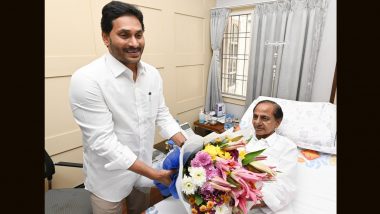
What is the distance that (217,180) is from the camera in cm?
83

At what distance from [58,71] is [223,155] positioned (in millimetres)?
1492

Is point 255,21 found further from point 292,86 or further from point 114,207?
point 114,207

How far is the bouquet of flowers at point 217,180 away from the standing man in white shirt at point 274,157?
25 cm

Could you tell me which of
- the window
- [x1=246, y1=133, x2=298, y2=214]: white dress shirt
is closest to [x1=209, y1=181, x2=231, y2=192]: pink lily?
[x1=246, y1=133, x2=298, y2=214]: white dress shirt

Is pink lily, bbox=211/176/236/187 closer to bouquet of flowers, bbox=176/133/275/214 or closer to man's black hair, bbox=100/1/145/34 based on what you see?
bouquet of flowers, bbox=176/133/275/214

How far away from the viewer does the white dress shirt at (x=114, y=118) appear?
1012 mm

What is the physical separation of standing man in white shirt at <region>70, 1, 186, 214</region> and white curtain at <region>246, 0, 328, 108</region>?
63.4 inches

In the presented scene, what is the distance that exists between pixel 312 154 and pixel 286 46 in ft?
3.78

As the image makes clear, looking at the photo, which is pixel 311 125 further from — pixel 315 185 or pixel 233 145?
pixel 233 145

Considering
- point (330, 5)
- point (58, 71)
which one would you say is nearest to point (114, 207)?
point (58, 71)

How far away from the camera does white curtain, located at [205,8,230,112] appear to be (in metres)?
2.80

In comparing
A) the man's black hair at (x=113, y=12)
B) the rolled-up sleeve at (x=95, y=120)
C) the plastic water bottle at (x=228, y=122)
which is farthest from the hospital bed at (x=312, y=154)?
the man's black hair at (x=113, y=12)

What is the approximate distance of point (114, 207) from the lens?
125 centimetres

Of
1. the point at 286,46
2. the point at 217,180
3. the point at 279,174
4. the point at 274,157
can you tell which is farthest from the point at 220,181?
the point at 286,46
